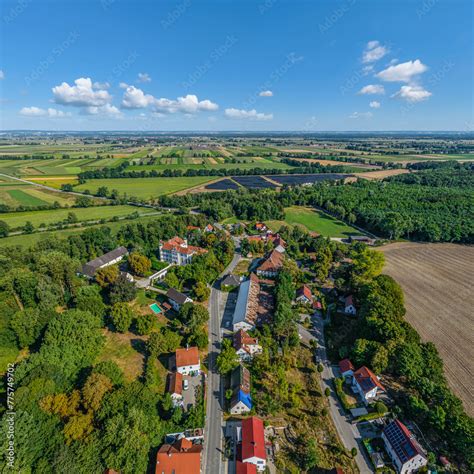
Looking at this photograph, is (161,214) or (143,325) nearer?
(143,325)

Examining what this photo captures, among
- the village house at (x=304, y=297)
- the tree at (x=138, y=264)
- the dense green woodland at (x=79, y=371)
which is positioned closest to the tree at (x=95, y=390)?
the dense green woodland at (x=79, y=371)

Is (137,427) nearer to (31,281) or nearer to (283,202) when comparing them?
(31,281)

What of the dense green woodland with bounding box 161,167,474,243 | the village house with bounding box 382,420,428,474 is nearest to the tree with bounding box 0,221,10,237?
the dense green woodland with bounding box 161,167,474,243

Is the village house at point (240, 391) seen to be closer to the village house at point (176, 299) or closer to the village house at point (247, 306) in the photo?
the village house at point (247, 306)

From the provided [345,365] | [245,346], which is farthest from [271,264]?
[345,365]

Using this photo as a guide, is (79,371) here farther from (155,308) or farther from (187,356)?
(155,308)

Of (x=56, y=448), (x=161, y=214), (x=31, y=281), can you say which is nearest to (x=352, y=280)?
(x=56, y=448)
